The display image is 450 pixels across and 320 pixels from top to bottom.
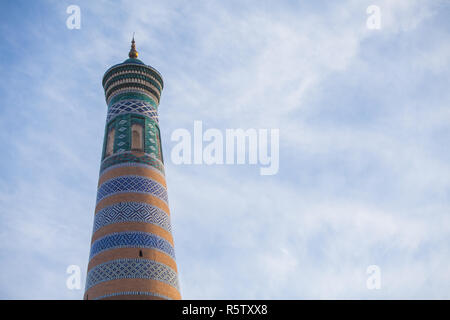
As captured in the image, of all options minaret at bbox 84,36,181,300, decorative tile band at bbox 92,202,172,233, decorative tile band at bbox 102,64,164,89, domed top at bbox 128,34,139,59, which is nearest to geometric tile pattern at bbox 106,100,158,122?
minaret at bbox 84,36,181,300

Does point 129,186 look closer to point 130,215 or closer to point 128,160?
A: point 128,160

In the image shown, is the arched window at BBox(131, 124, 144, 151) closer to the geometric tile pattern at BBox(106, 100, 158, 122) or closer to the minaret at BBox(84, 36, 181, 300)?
the minaret at BBox(84, 36, 181, 300)

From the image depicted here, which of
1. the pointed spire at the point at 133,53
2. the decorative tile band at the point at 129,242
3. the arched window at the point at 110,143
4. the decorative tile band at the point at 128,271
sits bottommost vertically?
the decorative tile band at the point at 128,271

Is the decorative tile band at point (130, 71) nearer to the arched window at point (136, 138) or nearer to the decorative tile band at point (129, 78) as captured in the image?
the decorative tile band at point (129, 78)

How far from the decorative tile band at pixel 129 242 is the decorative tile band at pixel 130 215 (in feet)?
1.64

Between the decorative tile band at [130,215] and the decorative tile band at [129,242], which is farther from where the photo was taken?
the decorative tile band at [130,215]

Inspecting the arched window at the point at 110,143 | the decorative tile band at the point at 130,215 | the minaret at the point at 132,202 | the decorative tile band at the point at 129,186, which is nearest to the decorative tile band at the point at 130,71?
the minaret at the point at 132,202

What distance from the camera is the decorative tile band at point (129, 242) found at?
1689 centimetres

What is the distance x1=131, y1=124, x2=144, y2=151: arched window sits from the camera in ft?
63.8

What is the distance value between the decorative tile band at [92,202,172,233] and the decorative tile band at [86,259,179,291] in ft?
4.78

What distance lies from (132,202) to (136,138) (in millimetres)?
2822

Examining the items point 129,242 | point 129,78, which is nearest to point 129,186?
point 129,242

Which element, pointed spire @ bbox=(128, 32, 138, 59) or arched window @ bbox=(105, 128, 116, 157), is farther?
pointed spire @ bbox=(128, 32, 138, 59)
